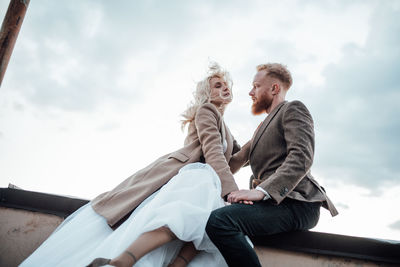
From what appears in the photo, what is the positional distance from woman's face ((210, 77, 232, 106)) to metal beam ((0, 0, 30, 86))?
206 cm

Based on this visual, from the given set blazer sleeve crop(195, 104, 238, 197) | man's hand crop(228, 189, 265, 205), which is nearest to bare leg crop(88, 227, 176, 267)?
man's hand crop(228, 189, 265, 205)

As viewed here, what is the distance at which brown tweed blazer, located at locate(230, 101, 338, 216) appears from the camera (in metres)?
2.04

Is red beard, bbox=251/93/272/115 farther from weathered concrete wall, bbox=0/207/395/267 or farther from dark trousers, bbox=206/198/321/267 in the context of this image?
weathered concrete wall, bbox=0/207/395/267

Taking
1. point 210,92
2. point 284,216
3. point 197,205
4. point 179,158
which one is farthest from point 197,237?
point 210,92

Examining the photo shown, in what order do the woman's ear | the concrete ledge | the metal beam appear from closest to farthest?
1. the concrete ledge
2. the metal beam
3. the woman's ear

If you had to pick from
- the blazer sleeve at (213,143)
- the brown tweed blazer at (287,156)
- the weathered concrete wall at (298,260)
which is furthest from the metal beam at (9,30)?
the weathered concrete wall at (298,260)

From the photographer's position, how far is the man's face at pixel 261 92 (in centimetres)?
310

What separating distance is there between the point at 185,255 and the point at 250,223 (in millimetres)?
506

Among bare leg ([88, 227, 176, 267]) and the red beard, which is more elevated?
the red beard

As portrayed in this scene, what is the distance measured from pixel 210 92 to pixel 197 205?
1.78 metres

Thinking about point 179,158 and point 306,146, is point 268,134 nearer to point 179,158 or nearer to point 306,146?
point 306,146

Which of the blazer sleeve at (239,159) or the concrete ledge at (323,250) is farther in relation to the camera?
the blazer sleeve at (239,159)

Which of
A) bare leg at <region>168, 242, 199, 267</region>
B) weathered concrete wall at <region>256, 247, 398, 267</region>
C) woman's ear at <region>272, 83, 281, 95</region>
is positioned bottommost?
bare leg at <region>168, 242, 199, 267</region>

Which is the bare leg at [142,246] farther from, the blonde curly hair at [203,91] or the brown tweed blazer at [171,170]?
the blonde curly hair at [203,91]
